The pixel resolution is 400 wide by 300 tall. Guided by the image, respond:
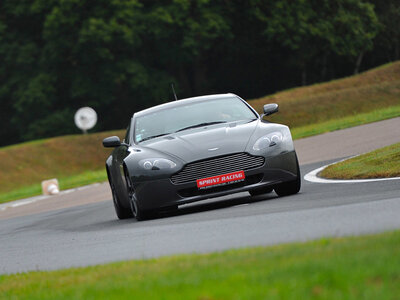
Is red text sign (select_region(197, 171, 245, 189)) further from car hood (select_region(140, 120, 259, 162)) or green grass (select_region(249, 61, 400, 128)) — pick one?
green grass (select_region(249, 61, 400, 128))

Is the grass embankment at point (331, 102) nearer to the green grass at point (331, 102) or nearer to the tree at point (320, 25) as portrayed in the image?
the green grass at point (331, 102)

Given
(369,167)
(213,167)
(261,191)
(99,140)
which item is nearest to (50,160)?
(99,140)

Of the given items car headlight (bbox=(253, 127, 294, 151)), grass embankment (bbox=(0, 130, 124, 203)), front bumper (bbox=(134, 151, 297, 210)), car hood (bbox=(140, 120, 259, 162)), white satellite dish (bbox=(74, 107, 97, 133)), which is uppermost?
car hood (bbox=(140, 120, 259, 162))

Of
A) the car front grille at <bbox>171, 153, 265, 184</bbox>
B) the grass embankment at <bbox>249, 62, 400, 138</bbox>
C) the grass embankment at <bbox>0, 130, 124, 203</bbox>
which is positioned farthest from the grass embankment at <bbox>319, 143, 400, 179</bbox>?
the grass embankment at <bbox>0, 130, 124, 203</bbox>

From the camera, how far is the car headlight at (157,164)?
11.9m

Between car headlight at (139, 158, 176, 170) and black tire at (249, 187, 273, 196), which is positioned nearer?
car headlight at (139, 158, 176, 170)

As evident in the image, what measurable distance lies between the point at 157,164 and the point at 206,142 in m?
0.64

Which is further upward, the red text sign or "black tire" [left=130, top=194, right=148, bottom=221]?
the red text sign

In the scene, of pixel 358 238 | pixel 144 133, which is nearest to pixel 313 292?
pixel 358 238

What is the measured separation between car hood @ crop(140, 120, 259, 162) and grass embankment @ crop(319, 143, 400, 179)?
2.03m

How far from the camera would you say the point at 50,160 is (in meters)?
44.4

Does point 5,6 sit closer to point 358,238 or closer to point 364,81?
point 364,81

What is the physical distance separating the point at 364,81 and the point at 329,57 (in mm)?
18886

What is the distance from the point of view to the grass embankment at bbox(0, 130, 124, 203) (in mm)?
41562
